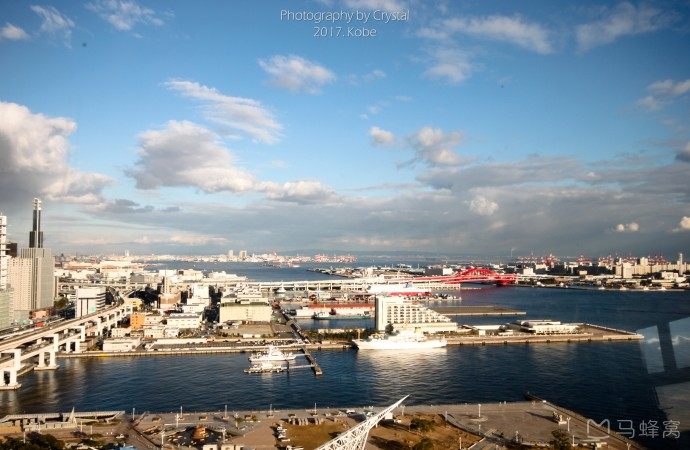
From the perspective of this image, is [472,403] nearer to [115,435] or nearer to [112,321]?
[115,435]

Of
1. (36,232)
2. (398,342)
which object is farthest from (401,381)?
(36,232)

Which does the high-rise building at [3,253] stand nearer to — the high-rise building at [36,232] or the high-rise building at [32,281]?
the high-rise building at [32,281]

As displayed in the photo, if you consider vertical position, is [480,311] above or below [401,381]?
above

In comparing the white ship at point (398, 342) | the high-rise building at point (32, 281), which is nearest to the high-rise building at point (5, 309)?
the high-rise building at point (32, 281)

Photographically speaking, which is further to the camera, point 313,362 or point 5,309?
point 5,309

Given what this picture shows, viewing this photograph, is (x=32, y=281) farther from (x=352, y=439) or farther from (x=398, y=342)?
(x=352, y=439)

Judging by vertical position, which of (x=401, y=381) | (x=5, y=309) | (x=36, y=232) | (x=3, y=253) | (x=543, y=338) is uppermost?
(x=36, y=232)

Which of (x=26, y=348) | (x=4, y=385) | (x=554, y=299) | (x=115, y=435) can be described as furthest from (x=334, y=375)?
(x=554, y=299)
